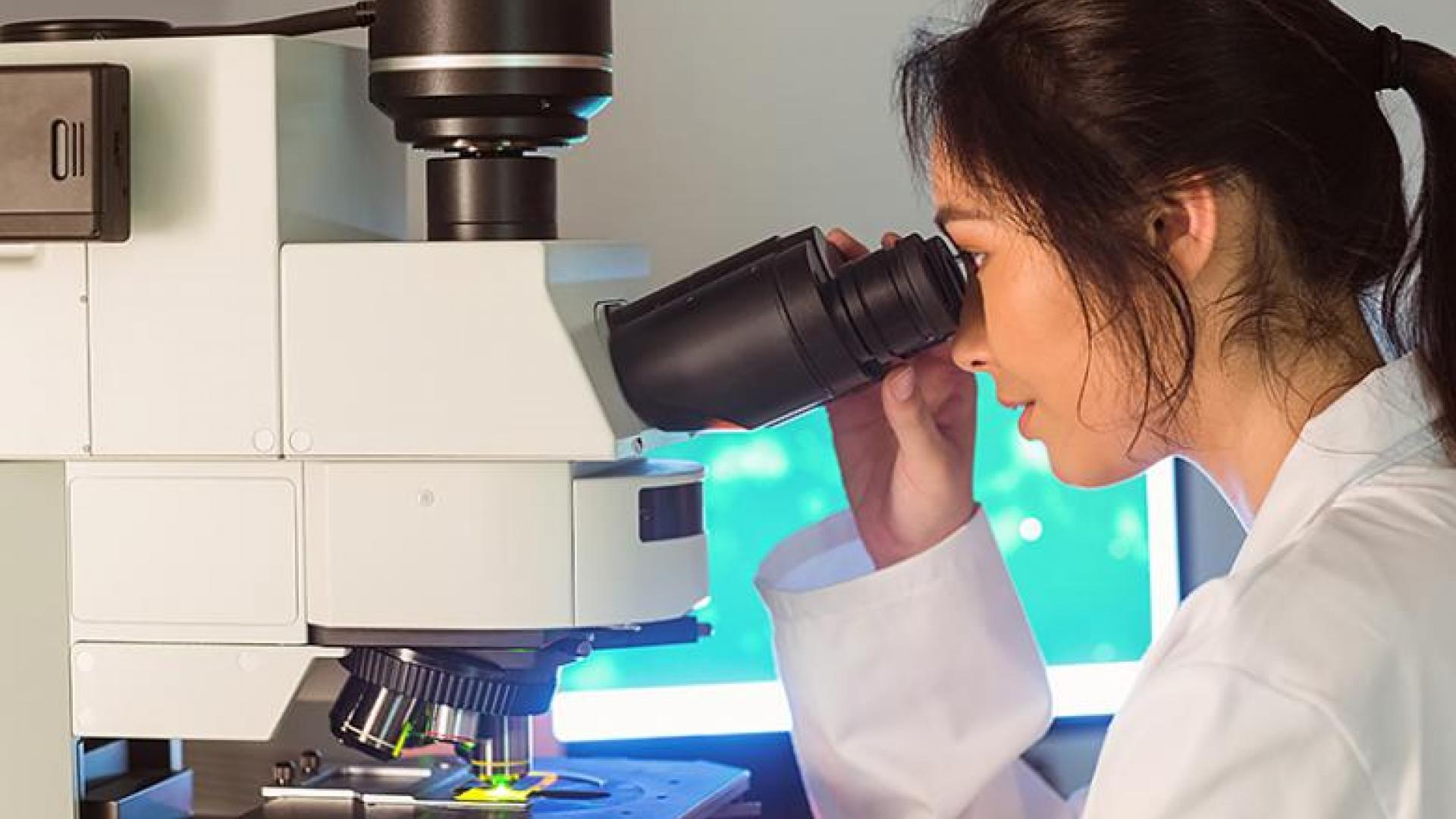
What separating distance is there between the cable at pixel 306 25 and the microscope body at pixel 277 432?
0.06 ft

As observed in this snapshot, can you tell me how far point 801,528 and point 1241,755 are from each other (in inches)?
35.3

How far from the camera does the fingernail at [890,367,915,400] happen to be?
4.43 ft

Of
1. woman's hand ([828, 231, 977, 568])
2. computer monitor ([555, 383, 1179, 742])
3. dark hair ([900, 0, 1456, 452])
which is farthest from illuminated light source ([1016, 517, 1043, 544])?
dark hair ([900, 0, 1456, 452])

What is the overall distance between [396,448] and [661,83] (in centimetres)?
82

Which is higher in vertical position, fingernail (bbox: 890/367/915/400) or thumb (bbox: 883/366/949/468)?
fingernail (bbox: 890/367/915/400)

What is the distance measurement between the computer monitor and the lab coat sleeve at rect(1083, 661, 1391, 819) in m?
0.89

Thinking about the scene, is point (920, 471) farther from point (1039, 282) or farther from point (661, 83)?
point (661, 83)

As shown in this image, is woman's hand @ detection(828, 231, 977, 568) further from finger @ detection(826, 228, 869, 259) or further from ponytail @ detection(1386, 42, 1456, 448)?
ponytail @ detection(1386, 42, 1456, 448)

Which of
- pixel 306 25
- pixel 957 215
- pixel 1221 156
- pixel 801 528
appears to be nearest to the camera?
pixel 1221 156

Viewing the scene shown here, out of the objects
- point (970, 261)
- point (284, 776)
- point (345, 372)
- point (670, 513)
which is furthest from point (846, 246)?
point (284, 776)

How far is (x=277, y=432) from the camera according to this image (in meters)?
1.17

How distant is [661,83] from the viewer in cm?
190

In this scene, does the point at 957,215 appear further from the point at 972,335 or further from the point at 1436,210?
the point at 1436,210

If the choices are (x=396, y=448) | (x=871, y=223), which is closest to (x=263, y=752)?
(x=396, y=448)
